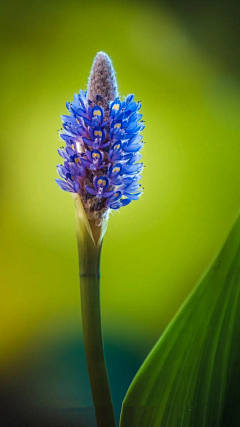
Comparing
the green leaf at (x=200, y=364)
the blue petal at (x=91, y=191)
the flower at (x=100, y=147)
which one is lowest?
the green leaf at (x=200, y=364)

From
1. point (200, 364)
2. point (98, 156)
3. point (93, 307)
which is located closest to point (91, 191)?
point (98, 156)

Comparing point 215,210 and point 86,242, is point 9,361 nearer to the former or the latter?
point 86,242

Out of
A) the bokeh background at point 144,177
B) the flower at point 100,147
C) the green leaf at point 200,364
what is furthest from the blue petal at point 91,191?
the bokeh background at point 144,177

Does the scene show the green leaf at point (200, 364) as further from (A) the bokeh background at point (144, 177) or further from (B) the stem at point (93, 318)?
(A) the bokeh background at point (144, 177)

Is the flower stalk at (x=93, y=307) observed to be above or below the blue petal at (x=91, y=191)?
below

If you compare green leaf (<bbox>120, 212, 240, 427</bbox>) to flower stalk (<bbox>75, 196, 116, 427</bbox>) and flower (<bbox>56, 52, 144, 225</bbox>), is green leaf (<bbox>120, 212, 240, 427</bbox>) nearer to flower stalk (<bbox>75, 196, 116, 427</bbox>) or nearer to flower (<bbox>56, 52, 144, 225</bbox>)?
flower stalk (<bbox>75, 196, 116, 427</bbox>)

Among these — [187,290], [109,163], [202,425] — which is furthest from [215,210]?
[202,425]

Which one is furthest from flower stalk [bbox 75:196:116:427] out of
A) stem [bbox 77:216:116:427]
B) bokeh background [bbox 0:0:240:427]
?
bokeh background [bbox 0:0:240:427]
